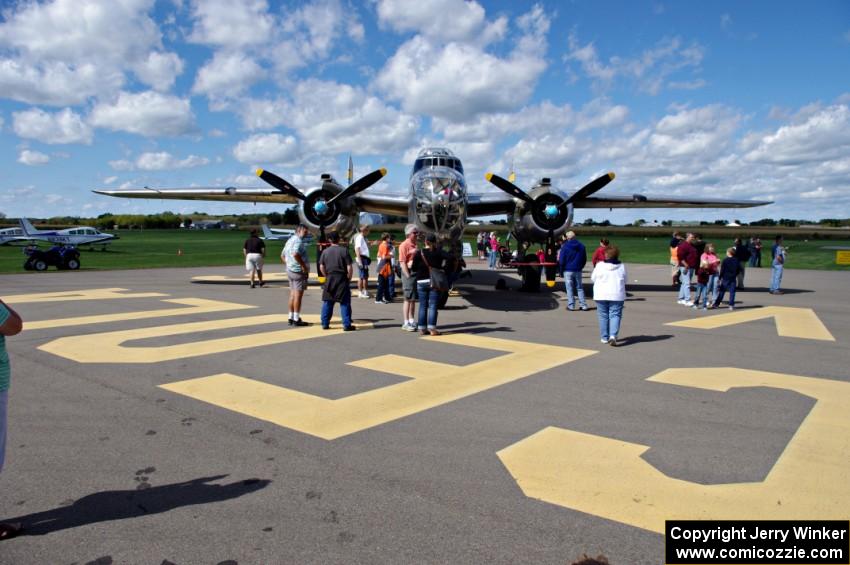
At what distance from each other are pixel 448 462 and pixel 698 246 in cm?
1389

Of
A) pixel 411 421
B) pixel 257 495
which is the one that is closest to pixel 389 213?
pixel 411 421

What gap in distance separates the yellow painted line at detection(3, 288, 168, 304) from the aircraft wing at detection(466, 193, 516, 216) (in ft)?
34.7

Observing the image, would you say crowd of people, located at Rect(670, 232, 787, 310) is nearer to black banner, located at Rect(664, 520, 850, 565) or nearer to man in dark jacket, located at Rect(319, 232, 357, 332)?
man in dark jacket, located at Rect(319, 232, 357, 332)

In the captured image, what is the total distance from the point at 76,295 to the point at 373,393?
13623mm

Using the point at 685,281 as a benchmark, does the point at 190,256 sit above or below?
above

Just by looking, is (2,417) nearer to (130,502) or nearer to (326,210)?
(130,502)

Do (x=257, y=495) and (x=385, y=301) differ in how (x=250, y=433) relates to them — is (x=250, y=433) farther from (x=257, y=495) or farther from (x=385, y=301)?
(x=385, y=301)

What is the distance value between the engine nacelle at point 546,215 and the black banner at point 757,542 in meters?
14.0

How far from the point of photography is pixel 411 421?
550 cm

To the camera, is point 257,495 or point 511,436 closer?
point 257,495

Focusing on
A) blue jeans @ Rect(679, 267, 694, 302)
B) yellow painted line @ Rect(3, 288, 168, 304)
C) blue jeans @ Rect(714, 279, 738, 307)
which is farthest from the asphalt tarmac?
yellow painted line @ Rect(3, 288, 168, 304)

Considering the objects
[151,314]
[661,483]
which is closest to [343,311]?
[151,314]

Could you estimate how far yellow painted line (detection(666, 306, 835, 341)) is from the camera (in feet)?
35.3

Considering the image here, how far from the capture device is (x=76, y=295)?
1596 cm
